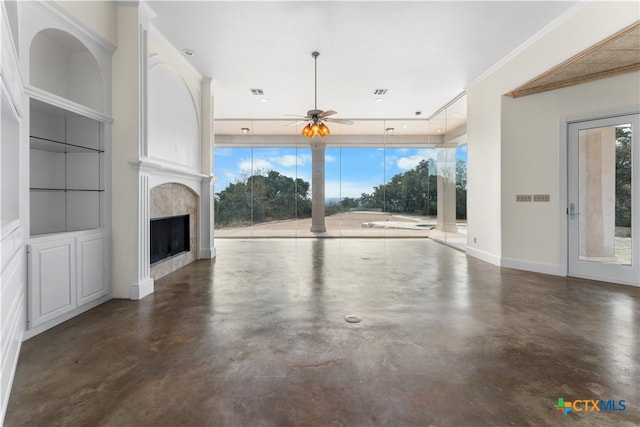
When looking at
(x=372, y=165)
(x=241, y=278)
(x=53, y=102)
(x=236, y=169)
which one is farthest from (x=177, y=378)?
(x=372, y=165)

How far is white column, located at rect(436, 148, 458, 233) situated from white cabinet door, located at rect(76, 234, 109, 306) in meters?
7.50

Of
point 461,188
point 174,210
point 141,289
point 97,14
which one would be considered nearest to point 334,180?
point 461,188

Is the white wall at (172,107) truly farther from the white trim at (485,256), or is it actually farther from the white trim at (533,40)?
the white trim at (485,256)

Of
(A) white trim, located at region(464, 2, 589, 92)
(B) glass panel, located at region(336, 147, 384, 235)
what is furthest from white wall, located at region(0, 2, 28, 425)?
(B) glass panel, located at region(336, 147, 384, 235)

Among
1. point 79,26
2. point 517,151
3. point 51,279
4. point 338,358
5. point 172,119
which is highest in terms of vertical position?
point 79,26

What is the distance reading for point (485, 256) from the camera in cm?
603

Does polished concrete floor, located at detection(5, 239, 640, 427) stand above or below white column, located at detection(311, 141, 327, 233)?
below

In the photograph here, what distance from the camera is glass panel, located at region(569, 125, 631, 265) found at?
14.7ft

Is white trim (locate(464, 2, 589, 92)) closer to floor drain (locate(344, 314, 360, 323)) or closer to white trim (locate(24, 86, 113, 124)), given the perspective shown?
floor drain (locate(344, 314, 360, 323))

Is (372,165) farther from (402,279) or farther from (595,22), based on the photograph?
(595,22)

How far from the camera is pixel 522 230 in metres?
5.35

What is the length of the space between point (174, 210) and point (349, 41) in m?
4.08

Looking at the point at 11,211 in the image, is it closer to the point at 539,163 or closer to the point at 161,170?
the point at 161,170

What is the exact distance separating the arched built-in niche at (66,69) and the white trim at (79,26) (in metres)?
0.12
